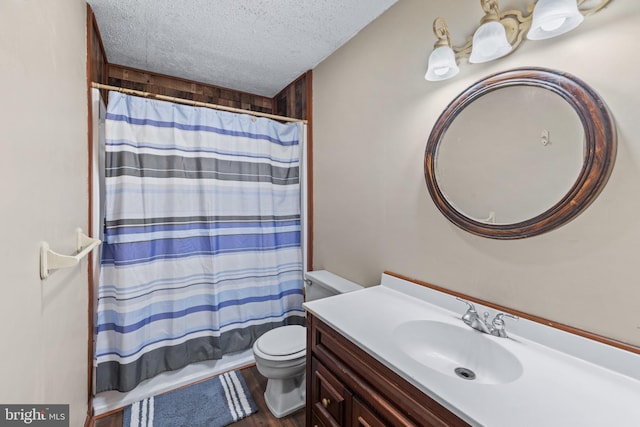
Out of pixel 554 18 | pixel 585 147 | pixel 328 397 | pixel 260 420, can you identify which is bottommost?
pixel 260 420

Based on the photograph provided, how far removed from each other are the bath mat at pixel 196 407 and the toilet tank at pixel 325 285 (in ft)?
2.57

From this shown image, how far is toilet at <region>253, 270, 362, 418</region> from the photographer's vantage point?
1.60 metres

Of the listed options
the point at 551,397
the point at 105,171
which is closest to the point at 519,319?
the point at 551,397

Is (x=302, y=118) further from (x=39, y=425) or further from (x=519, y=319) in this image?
(x=39, y=425)

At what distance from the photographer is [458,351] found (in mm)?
1096

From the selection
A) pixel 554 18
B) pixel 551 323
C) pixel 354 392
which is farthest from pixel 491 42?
pixel 354 392

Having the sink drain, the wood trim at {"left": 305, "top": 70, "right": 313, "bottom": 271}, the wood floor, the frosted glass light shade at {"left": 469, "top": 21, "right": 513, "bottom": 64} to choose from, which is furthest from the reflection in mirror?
the wood floor

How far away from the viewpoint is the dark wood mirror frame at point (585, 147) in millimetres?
845

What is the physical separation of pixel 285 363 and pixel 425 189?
1247 millimetres

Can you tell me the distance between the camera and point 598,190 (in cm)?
86

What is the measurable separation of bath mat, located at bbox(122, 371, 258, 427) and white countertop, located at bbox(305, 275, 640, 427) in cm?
104

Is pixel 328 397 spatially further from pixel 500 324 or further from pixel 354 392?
pixel 500 324

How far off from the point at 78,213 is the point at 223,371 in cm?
145

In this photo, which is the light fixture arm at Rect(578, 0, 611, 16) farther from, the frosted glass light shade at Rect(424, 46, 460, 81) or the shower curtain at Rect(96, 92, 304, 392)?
the shower curtain at Rect(96, 92, 304, 392)
